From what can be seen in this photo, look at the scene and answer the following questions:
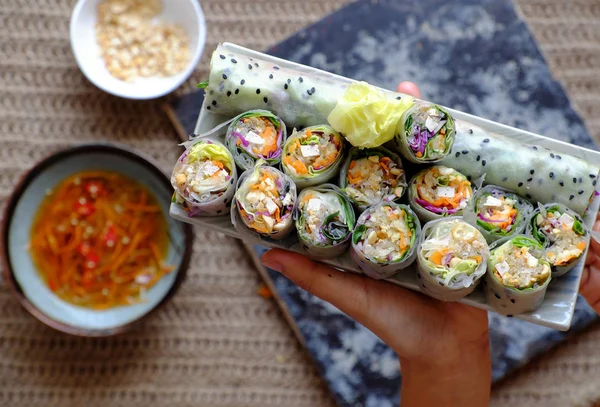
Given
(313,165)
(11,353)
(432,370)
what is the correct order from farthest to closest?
(11,353) → (432,370) → (313,165)

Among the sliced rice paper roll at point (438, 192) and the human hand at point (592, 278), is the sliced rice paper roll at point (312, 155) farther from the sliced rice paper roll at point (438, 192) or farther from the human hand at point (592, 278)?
the human hand at point (592, 278)

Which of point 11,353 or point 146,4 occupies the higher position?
point 146,4

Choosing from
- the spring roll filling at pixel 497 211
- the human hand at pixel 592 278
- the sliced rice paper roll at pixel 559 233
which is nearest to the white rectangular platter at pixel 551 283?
the sliced rice paper roll at pixel 559 233

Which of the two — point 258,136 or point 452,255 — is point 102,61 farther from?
point 452,255

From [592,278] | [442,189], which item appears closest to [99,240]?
[442,189]

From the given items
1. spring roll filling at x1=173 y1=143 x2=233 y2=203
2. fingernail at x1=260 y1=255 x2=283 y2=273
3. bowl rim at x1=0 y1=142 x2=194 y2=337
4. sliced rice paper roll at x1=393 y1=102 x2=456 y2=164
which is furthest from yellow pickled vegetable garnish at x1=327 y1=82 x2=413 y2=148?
bowl rim at x1=0 y1=142 x2=194 y2=337

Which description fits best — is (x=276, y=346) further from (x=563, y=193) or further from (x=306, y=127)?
(x=563, y=193)

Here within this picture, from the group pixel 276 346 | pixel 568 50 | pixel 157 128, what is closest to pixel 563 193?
pixel 568 50

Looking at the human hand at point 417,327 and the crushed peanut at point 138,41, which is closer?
the human hand at point 417,327
